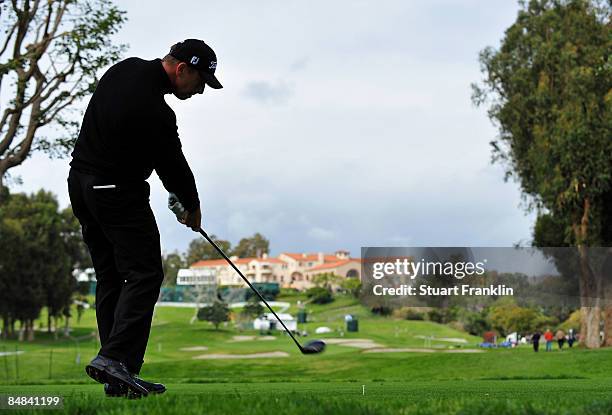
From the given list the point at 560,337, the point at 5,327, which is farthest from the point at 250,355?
the point at 5,327

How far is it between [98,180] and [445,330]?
35.5 m

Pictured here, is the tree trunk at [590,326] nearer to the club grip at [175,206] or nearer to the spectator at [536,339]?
the spectator at [536,339]

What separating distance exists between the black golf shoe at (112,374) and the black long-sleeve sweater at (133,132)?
1.14 meters

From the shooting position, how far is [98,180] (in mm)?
5648

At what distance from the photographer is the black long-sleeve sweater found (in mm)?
5516

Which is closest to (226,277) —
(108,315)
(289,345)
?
(289,345)

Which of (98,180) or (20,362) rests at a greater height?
(98,180)

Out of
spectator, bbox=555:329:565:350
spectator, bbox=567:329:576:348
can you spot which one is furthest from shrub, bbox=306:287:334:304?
spectator, bbox=555:329:565:350

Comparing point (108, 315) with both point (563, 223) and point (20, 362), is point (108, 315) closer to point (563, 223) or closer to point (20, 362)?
point (563, 223)

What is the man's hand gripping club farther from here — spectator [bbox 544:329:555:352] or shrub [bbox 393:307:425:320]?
spectator [bbox 544:329:555:352]

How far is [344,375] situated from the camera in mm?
36594

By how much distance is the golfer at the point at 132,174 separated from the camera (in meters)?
5.54

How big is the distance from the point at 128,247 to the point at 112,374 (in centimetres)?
80

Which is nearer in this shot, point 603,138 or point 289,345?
point 603,138
